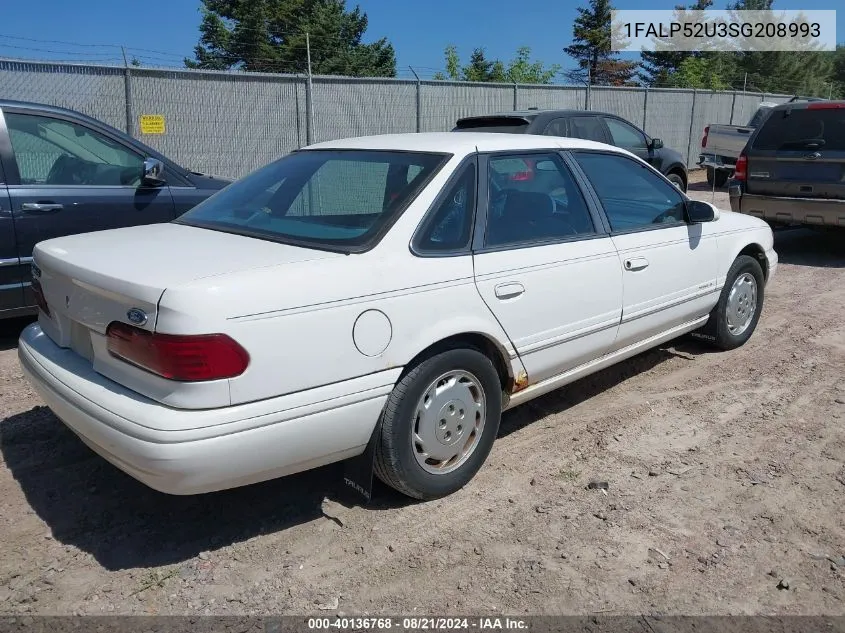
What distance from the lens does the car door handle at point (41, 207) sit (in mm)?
5266

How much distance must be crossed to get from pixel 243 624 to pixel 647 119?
18.6 metres

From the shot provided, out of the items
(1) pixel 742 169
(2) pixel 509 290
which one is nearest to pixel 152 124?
(1) pixel 742 169

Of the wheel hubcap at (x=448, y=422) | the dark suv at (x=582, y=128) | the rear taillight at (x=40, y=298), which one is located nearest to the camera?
the wheel hubcap at (x=448, y=422)

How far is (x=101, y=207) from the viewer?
5.59m

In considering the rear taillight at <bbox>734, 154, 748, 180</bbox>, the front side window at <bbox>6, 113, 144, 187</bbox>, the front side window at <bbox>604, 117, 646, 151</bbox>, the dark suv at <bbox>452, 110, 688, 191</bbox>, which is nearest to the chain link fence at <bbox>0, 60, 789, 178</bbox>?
the dark suv at <bbox>452, 110, 688, 191</bbox>

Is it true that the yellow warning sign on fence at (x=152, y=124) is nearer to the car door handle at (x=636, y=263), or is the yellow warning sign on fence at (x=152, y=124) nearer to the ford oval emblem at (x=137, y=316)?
the car door handle at (x=636, y=263)

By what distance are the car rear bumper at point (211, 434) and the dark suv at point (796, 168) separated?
23.5ft

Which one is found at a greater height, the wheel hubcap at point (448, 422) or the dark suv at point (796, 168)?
the dark suv at point (796, 168)

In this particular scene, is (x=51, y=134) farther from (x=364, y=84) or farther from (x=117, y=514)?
(x=364, y=84)

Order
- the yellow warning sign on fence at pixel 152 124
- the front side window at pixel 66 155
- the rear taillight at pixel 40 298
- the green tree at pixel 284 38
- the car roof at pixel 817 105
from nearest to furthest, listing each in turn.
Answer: the rear taillight at pixel 40 298 < the front side window at pixel 66 155 < the car roof at pixel 817 105 < the yellow warning sign on fence at pixel 152 124 < the green tree at pixel 284 38

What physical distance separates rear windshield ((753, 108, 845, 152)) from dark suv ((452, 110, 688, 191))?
116 centimetres

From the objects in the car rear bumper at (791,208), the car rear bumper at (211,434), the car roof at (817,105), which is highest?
the car roof at (817,105)

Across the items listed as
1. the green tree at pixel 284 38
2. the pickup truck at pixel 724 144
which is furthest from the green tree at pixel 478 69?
the pickup truck at pixel 724 144

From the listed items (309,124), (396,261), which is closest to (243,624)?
(396,261)
